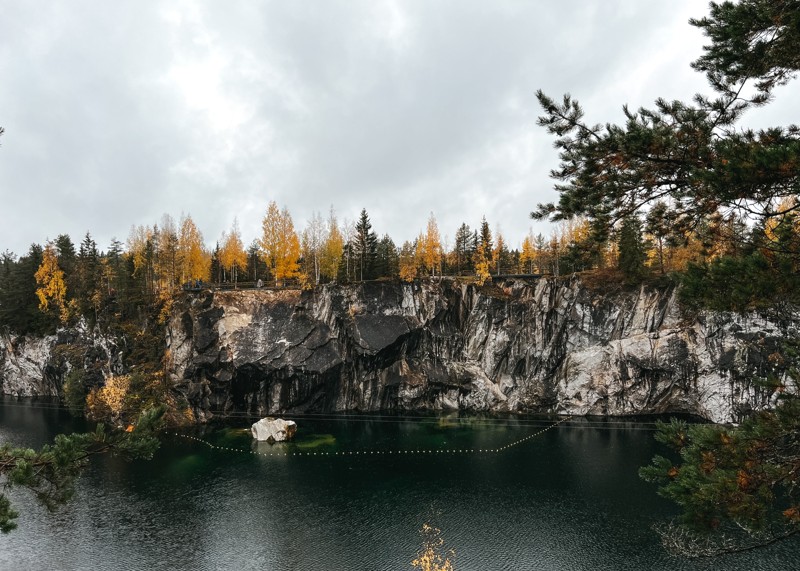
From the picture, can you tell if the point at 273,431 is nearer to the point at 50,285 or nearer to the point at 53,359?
the point at 53,359

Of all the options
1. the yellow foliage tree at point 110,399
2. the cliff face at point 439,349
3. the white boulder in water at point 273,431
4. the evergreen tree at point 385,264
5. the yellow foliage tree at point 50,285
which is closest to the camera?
the white boulder in water at point 273,431

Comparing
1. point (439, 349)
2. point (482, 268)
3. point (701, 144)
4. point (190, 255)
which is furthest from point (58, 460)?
point (190, 255)

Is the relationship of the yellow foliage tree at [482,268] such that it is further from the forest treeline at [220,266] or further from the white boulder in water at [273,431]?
the white boulder in water at [273,431]

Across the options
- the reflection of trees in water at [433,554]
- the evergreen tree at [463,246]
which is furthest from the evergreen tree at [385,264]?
the reflection of trees in water at [433,554]

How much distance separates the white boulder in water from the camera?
45688mm

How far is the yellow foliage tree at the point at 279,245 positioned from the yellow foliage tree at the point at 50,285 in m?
29.6

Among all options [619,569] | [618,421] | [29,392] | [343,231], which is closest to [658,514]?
[619,569]

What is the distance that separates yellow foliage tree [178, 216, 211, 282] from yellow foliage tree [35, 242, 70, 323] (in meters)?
16.3

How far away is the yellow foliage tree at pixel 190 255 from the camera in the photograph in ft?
214

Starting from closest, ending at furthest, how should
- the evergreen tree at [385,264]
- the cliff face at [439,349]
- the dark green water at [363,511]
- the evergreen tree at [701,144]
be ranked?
the evergreen tree at [701,144] → the dark green water at [363,511] → the cliff face at [439,349] → the evergreen tree at [385,264]

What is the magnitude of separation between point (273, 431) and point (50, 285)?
43.0 meters

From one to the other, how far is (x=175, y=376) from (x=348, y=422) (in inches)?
857

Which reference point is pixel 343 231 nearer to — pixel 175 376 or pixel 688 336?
pixel 175 376

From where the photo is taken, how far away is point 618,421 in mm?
49938
